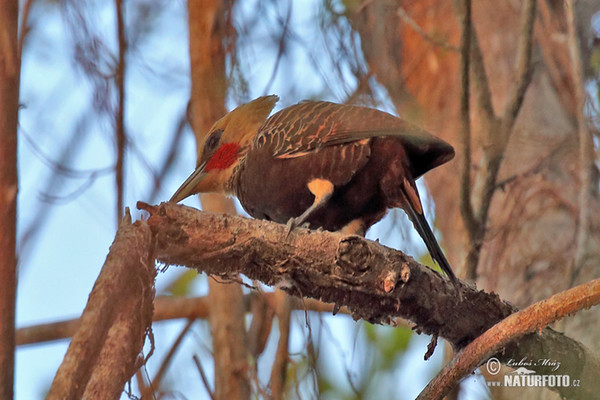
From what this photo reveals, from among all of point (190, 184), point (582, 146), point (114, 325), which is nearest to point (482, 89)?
point (582, 146)

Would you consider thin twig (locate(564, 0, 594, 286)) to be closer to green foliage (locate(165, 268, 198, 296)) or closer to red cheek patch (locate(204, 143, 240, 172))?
red cheek patch (locate(204, 143, 240, 172))

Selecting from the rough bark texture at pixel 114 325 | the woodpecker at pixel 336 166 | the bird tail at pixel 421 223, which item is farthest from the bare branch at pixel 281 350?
the rough bark texture at pixel 114 325

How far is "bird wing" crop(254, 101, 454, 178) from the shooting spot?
2.87 m

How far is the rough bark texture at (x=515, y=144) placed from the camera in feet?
12.1

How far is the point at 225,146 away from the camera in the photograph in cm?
349

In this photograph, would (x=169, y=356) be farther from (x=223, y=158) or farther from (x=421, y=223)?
(x=421, y=223)

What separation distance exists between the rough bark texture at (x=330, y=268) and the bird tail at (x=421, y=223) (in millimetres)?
92

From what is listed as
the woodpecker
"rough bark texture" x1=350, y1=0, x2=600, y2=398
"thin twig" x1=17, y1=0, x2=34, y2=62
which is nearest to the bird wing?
the woodpecker

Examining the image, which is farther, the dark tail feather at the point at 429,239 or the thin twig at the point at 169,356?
the thin twig at the point at 169,356

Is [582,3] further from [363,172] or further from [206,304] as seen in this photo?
[206,304]

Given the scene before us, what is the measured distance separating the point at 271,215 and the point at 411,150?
0.62 meters

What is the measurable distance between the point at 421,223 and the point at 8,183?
145 centimetres

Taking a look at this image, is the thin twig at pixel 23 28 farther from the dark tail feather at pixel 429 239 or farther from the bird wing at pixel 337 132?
the dark tail feather at pixel 429 239

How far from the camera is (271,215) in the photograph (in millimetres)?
3086
